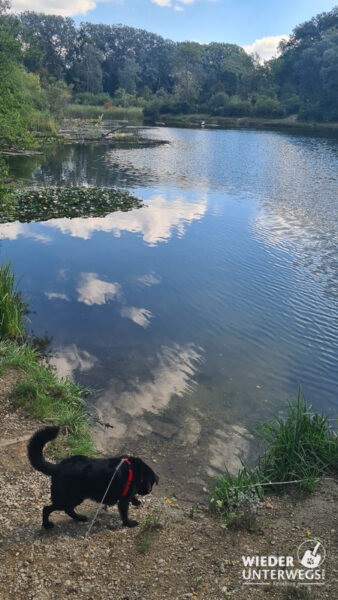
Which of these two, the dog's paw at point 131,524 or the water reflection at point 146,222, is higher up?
the water reflection at point 146,222

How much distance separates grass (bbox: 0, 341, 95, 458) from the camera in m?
6.13

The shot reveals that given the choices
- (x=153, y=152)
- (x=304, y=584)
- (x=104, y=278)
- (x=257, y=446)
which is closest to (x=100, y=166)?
(x=153, y=152)

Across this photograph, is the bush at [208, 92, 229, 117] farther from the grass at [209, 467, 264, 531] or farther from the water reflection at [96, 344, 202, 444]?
the grass at [209, 467, 264, 531]

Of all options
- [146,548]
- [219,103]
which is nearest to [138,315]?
[146,548]

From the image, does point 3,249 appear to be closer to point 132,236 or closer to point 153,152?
point 132,236

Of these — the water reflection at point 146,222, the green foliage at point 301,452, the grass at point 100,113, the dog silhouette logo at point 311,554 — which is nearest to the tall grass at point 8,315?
the green foliage at point 301,452

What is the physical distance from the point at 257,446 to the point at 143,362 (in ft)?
10.6

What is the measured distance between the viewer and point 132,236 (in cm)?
1706

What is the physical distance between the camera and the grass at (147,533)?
427 centimetres

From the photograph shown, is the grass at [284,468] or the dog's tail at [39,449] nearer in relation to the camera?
the dog's tail at [39,449]

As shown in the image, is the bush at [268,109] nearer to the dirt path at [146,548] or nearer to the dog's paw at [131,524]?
the dirt path at [146,548]

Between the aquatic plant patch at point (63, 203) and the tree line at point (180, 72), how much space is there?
1170 inches

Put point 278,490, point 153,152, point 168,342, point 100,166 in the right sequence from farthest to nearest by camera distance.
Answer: point 153,152 < point 100,166 < point 168,342 < point 278,490

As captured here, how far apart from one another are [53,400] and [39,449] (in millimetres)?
2959
